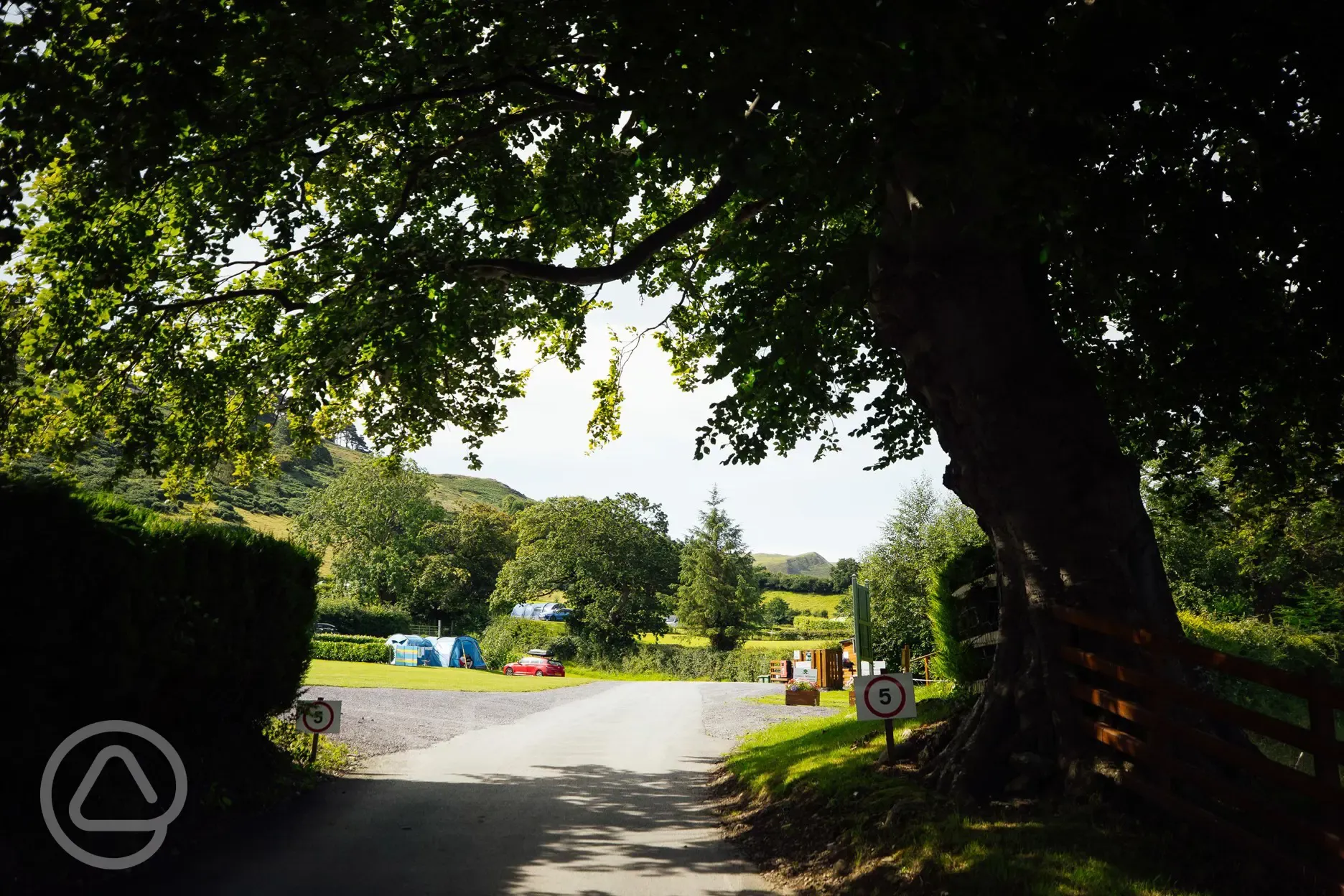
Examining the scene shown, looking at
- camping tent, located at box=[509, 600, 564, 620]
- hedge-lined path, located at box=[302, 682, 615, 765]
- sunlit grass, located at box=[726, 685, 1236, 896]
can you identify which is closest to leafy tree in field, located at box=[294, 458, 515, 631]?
camping tent, located at box=[509, 600, 564, 620]

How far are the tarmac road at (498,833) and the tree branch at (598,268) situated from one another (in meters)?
5.90

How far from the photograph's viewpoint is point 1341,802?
467 cm

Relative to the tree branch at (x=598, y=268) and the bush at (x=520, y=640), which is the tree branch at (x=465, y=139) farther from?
the bush at (x=520, y=640)

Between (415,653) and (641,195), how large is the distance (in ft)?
132

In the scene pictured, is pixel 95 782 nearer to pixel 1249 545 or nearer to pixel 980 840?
pixel 980 840

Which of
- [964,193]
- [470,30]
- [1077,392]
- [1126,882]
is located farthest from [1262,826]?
[470,30]

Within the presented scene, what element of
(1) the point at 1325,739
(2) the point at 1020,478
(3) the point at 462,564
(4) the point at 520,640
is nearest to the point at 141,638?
(2) the point at 1020,478

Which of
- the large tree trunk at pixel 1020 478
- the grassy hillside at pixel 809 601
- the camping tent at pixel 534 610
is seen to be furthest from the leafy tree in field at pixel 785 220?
the grassy hillside at pixel 809 601

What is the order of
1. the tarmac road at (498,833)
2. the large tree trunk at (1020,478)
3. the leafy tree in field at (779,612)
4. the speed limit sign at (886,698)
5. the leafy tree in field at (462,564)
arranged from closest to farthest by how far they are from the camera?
the tarmac road at (498,833) < the large tree trunk at (1020,478) < the speed limit sign at (886,698) < the leafy tree in field at (462,564) < the leafy tree in field at (779,612)

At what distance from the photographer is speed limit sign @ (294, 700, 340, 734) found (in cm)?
1105

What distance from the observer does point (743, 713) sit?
23.8 metres

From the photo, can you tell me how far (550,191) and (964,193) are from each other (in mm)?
5390

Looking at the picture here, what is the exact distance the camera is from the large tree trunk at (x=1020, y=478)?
7.64 meters

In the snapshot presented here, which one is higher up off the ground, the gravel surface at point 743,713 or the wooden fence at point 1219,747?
the wooden fence at point 1219,747
